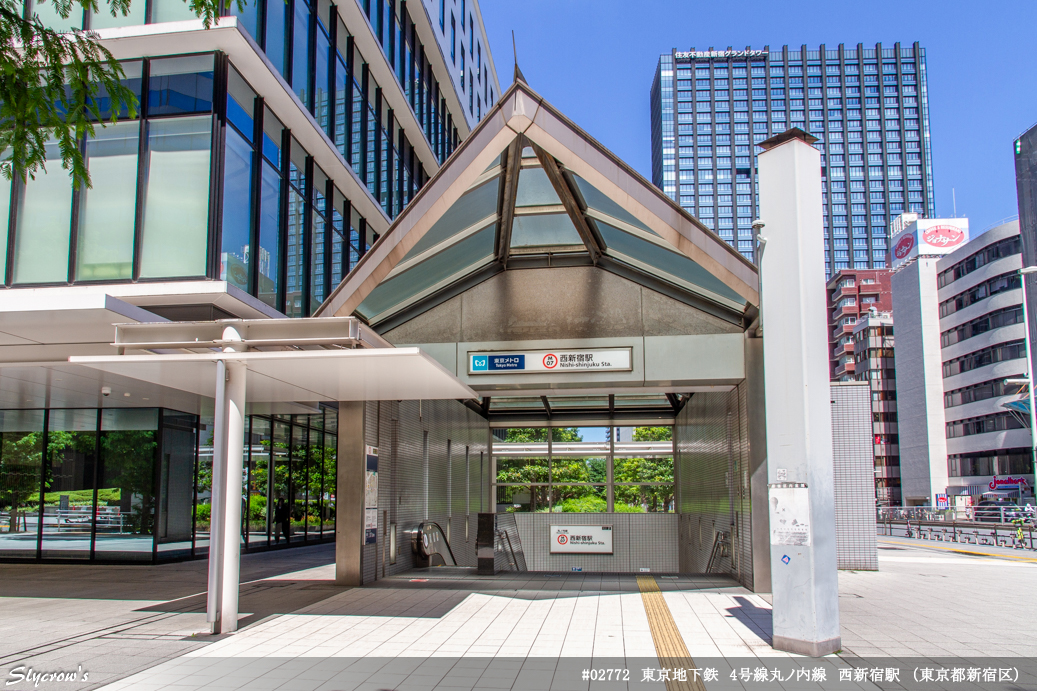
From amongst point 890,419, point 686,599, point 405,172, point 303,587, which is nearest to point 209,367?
point 303,587

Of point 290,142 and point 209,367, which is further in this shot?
point 290,142

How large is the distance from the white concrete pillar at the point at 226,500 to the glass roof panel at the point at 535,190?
4.07 m

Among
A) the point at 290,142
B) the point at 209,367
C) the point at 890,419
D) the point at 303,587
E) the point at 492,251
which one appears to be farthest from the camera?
the point at 890,419

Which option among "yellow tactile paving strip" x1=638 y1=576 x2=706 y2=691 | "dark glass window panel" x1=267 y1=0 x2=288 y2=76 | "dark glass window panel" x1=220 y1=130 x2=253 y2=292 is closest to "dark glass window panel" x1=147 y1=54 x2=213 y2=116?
"dark glass window panel" x1=220 y1=130 x2=253 y2=292

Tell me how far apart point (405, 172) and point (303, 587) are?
573 inches

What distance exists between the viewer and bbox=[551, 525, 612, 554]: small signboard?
17578 millimetres

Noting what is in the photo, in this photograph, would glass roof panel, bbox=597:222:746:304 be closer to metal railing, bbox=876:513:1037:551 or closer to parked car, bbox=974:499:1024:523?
metal railing, bbox=876:513:1037:551

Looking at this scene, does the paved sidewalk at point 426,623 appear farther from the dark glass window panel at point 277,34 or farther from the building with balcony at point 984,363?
the building with balcony at point 984,363

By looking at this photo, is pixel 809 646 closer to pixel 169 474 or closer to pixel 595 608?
pixel 595 608

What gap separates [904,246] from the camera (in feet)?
269

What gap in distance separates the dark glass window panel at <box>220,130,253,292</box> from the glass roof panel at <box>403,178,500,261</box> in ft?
12.5

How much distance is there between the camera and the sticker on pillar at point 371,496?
12086 millimetres

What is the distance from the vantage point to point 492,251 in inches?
500

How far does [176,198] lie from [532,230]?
581cm
